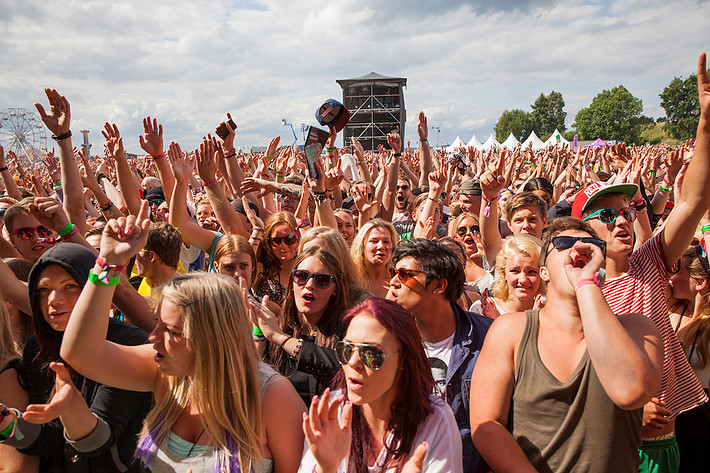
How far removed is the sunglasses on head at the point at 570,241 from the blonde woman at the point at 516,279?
3.72 feet

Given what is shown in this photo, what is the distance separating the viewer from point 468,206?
521 cm

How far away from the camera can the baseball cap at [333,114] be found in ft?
19.1

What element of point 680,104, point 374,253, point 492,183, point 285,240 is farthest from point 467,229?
point 680,104

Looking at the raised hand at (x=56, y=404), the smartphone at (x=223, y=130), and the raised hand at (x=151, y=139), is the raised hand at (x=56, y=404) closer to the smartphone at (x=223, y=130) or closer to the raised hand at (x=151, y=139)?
the raised hand at (x=151, y=139)

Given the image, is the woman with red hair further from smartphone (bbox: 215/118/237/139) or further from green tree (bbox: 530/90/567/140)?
green tree (bbox: 530/90/567/140)

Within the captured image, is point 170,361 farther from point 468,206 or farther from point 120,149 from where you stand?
point 468,206

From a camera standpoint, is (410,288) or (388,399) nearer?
(388,399)

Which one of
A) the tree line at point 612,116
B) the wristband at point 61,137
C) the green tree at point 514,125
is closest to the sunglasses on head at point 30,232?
the wristband at point 61,137

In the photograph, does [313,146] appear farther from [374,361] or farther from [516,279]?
[374,361]

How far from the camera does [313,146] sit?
495cm

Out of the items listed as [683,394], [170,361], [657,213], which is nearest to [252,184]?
[170,361]

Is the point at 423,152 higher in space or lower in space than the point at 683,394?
higher

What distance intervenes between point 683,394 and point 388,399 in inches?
69.6

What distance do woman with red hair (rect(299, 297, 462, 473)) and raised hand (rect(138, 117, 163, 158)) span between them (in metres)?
3.39
